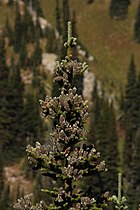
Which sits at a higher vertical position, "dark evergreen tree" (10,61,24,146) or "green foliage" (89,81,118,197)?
"dark evergreen tree" (10,61,24,146)

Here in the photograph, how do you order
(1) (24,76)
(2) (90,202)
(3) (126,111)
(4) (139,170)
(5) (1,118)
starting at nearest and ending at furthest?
(2) (90,202) < (4) (139,170) < (5) (1,118) < (3) (126,111) < (1) (24,76)

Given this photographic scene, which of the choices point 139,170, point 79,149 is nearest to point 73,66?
point 79,149

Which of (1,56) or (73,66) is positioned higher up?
(1,56)

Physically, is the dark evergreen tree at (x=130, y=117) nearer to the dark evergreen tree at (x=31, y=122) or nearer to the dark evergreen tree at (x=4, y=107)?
the dark evergreen tree at (x=31, y=122)

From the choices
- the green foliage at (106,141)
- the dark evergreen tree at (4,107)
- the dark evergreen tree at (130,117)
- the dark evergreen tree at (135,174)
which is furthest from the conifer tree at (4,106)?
the dark evergreen tree at (135,174)

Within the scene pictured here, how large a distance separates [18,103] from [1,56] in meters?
19.4

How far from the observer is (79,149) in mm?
20078

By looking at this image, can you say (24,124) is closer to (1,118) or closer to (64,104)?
(1,118)

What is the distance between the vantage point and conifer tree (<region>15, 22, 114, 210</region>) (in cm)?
1964

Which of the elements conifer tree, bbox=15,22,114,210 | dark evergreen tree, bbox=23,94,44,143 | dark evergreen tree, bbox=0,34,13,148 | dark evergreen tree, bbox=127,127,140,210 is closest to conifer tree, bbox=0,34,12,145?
dark evergreen tree, bbox=0,34,13,148

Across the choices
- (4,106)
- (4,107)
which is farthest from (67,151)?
(4,106)

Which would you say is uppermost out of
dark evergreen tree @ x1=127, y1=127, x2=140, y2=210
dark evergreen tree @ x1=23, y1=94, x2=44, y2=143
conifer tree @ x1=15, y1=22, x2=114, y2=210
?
dark evergreen tree @ x1=23, y1=94, x2=44, y2=143

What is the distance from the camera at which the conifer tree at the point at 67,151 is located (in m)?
19.6

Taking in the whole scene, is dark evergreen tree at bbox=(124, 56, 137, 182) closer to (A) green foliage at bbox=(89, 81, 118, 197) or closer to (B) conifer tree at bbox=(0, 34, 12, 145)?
(A) green foliage at bbox=(89, 81, 118, 197)
